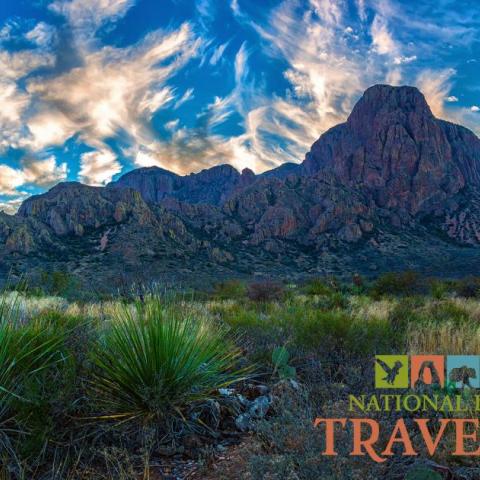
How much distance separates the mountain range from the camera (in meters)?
53.8

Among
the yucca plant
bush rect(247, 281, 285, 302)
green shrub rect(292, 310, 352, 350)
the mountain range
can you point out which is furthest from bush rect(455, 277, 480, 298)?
the mountain range

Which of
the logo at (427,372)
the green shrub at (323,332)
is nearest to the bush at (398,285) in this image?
the green shrub at (323,332)

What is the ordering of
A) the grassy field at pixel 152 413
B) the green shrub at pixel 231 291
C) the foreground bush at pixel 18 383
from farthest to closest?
the green shrub at pixel 231 291 < the foreground bush at pixel 18 383 < the grassy field at pixel 152 413

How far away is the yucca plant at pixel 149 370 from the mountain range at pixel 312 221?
2264 centimetres

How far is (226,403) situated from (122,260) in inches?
1993

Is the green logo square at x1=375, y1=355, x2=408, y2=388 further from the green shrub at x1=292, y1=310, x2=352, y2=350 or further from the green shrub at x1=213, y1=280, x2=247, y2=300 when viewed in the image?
the green shrub at x1=213, y1=280, x2=247, y2=300

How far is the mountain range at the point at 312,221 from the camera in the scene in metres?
53.8

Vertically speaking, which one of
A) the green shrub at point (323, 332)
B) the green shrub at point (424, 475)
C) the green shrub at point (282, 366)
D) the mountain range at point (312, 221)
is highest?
the mountain range at point (312, 221)

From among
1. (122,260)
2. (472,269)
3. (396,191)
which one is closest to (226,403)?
(472,269)

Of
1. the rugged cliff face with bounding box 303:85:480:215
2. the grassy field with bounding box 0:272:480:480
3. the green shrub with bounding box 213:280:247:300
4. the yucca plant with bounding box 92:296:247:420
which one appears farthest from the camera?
the rugged cliff face with bounding box 303:85:480:215

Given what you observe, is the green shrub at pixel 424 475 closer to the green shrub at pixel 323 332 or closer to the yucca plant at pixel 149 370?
the yucca plant at pixel 149 370

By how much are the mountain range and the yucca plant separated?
74.3 ft

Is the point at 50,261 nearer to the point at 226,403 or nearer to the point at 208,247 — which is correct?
the point at 208,247

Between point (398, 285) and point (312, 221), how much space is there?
71.0m
